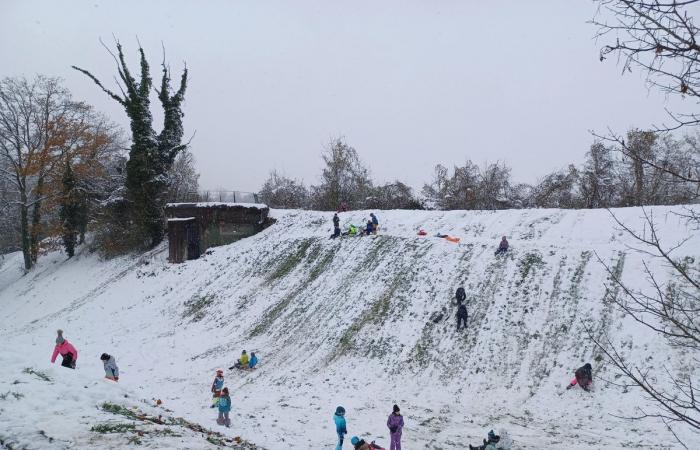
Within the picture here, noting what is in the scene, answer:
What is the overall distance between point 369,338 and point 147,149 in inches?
979

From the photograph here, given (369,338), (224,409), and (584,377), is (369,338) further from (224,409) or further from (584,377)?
(584,377)

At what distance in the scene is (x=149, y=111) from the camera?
36.0 m

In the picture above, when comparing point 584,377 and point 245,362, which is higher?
point 584,377

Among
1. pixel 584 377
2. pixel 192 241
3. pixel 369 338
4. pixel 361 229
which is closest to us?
pixel 584 377

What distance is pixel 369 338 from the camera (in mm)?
18781

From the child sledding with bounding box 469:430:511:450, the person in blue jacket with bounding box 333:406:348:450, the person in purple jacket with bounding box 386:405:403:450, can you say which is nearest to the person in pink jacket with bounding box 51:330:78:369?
the person in blue jacket with bounding box 333:406:348:450

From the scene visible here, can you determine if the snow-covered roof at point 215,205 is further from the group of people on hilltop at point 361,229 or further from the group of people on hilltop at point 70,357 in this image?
the group of people on hilltop at point 70,357

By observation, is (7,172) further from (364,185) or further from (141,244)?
(364,185)

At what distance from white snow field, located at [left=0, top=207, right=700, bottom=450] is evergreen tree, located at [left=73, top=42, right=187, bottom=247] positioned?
5086 millimetres

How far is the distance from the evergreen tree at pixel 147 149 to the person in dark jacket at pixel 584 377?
30.6m

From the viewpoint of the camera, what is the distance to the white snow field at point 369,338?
1166cm

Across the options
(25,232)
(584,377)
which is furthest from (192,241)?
(584,377)

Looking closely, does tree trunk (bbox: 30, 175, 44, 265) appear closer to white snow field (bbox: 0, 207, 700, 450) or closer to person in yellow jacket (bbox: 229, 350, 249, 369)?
white snow field (bbox: 0, 207, 700, 450)

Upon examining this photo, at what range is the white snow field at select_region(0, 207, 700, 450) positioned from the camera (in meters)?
11.7
